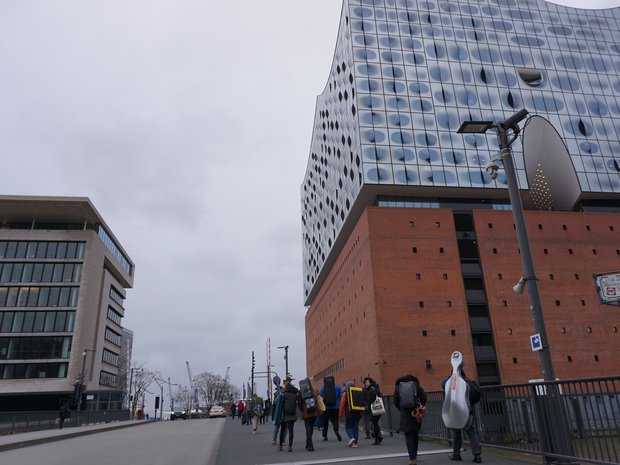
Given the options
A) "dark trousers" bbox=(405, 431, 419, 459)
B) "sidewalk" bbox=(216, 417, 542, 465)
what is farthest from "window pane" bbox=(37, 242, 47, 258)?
"dark trousers" bbox=(405, 431, 419, 459)

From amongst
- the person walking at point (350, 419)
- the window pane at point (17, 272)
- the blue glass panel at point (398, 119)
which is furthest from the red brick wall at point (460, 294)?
the window pane at point (17, 272)

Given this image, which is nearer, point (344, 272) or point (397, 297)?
point (397, 297)

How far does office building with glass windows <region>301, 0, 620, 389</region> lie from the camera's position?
4147 centimetres

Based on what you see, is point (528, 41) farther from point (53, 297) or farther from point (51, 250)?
point (53, 297)

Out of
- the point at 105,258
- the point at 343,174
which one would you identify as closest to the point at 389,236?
the point at 343,174

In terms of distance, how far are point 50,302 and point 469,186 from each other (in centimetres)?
5215

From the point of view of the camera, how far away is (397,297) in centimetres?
4128

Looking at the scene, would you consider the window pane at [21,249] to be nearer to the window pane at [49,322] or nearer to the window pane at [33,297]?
the window pane at [33,297]

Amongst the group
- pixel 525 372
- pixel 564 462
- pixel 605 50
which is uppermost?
pixel 605 50

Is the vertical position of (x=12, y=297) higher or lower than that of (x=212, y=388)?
higher

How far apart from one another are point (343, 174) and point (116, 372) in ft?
181

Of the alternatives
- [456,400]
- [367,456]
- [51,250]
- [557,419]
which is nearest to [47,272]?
[51,250]

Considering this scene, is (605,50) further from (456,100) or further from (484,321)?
(484,321)

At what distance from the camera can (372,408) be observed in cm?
1291
